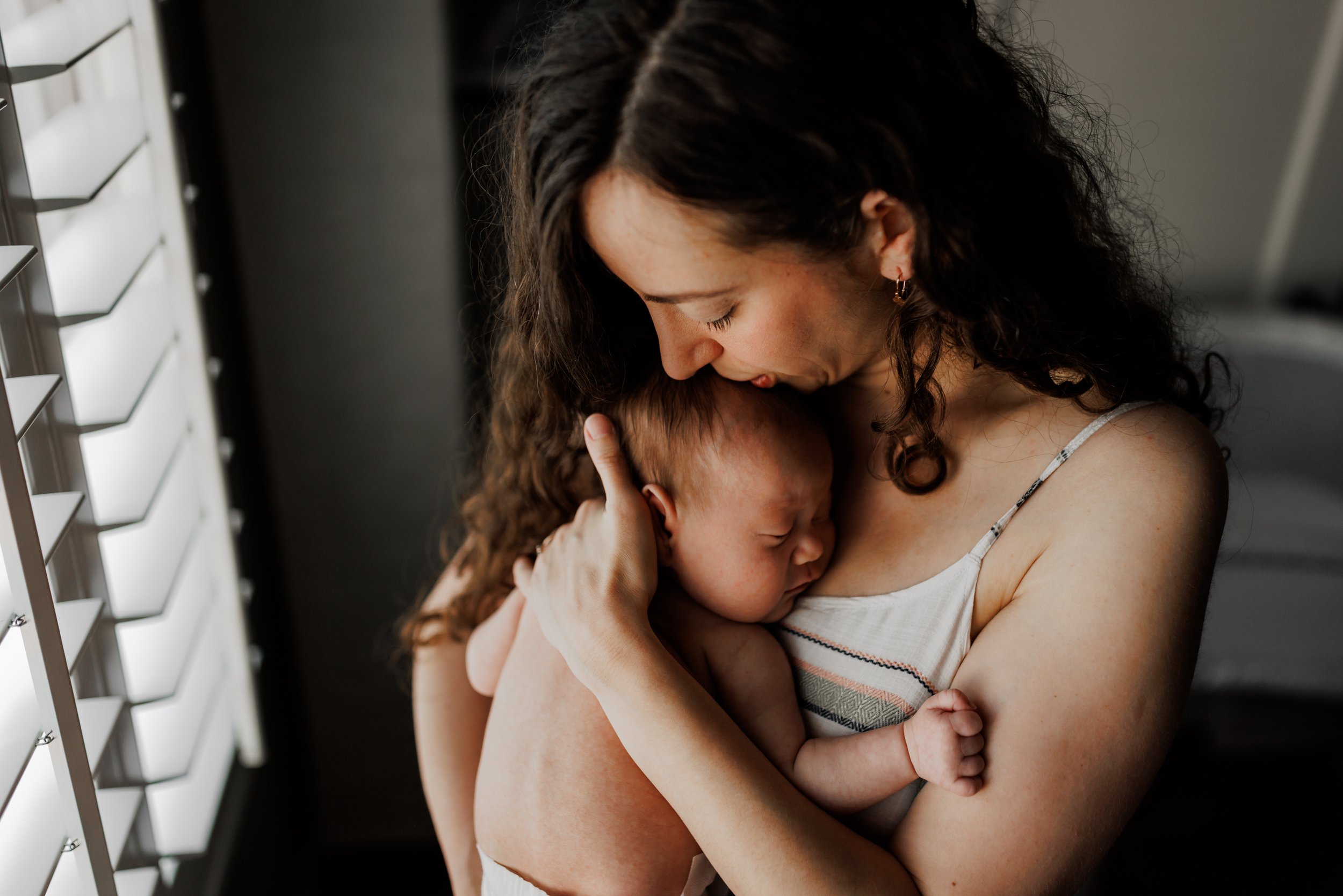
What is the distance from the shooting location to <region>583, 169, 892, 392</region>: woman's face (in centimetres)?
80

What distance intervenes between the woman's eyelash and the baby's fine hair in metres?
0.11

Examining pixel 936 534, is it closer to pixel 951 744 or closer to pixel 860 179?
pixel 951 744

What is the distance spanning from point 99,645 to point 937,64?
99cm

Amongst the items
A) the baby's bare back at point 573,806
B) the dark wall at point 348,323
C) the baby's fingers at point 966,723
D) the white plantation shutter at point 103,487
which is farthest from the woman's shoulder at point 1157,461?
the dark wall at point 348,323

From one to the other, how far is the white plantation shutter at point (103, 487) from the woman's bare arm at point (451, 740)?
0.97 feet

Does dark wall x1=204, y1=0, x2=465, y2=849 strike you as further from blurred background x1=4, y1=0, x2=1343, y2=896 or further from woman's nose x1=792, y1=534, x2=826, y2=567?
woman's nose x1=792, y1=534, x2=826, y2=567

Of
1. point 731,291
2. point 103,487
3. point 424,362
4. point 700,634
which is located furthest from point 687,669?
point 424,362

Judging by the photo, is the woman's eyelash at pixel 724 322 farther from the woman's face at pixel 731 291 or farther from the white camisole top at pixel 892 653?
the white camisole top at pixel 892 653

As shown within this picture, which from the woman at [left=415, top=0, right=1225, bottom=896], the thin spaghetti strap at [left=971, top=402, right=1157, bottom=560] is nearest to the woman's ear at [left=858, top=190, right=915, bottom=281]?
the woman at [left=415, top=0, right=1225, bottom=896]

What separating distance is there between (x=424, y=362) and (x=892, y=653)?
1.20 m

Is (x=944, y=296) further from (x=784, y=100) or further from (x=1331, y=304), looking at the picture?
(x=1331, y=304)

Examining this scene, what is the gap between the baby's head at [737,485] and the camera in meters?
0.98

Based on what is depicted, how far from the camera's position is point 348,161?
1688 millimetres

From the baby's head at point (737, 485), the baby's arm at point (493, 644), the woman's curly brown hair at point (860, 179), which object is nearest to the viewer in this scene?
the woman's curly brown hair at point (860, 179)
